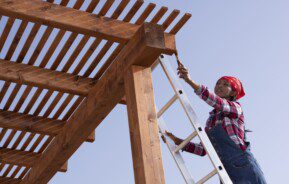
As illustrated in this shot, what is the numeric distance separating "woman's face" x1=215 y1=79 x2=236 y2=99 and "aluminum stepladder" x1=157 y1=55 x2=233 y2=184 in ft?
1.63

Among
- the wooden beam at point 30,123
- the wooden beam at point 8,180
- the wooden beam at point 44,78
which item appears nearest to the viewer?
the wooden beam at point 44,78

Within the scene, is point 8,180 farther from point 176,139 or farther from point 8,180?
point 176,139

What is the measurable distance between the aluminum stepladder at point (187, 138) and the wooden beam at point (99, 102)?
250mm

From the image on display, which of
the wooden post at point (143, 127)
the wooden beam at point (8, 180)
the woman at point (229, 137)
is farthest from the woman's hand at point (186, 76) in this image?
the wooden beam at point (8, 180)

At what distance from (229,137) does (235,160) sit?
23 centimetres

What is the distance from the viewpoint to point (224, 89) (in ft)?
19.5

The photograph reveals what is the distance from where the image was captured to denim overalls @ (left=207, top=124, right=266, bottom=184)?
210 inches

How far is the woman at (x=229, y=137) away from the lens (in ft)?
17.6

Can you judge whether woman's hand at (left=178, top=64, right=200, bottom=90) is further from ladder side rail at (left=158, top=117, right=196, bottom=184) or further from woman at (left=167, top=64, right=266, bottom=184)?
ladder side rail at (left=158, top=117, right=196, bottom=184)

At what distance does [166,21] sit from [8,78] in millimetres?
1846

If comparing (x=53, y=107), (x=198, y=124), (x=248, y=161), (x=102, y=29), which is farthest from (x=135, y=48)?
(x=53, y=107)

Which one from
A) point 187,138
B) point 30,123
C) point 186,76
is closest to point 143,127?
point 187,138

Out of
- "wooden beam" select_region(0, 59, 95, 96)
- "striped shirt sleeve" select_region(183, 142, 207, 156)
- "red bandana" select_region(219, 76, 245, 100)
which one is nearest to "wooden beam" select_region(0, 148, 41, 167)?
"wooden beam" select_region(0, 59, 95, 96)

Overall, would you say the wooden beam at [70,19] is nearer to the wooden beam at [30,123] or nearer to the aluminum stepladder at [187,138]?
the aluminum stepladder at [187,138]
